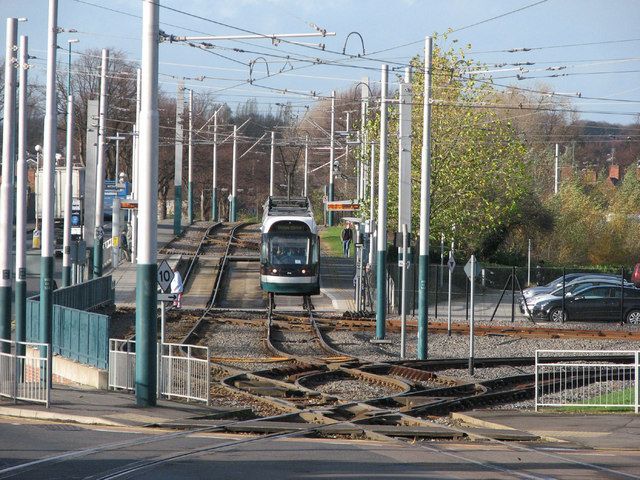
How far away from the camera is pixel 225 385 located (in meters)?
21.8

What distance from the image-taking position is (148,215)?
18094 millimetres

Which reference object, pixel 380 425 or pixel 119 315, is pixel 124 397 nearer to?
pixel 380 425

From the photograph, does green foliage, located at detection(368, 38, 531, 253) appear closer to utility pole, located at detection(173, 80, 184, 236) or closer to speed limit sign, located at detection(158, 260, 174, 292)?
utility pole, located at detection(173, 80, 184, 236)

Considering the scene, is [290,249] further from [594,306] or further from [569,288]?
[594,306]

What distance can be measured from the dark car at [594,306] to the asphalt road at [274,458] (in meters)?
25.9

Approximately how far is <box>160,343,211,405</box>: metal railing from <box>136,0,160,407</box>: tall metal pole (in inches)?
43.2

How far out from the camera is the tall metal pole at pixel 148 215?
58.7 feet

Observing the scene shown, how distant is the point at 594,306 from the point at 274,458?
29148 millimetres

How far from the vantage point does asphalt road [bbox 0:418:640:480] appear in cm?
1250

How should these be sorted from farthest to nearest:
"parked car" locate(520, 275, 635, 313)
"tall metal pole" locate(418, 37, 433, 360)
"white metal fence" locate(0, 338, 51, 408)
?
"parked car" locate(520, 275, 635, 313)
"tall metal pole" locate(418, 37, 433, 360)
"white metal fence" locate(0, 338, 51, 408)

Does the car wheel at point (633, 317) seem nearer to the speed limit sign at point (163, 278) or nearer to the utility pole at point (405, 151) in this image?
the utility pole at point (405, 151)

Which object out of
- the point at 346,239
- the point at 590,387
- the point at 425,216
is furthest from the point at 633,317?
the point at 346,239

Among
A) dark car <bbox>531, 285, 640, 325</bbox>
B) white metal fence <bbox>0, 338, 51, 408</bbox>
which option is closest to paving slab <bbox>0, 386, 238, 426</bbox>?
white metal fence <bbox>0, 338, 51, 408</bbox>

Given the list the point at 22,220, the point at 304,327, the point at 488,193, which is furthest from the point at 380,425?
the point at 488,193
